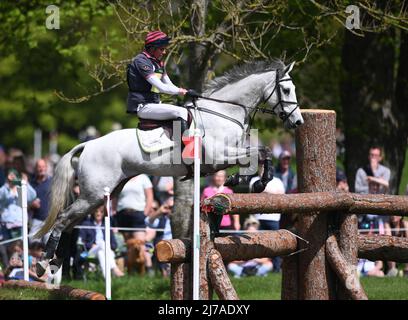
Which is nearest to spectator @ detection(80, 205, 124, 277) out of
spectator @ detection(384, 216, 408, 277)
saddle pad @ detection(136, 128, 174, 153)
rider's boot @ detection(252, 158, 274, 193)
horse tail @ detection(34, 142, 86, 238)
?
horse tail @ detection(34, 142, 86, 238)

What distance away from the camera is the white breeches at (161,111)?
10656mm

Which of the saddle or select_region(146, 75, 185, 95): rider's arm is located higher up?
select_region(146, 75, 185, 95): rider's arm

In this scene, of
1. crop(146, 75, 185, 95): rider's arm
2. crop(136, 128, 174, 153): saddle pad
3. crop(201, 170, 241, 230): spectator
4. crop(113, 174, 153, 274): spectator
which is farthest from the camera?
crop(113, 174, 153, 274): spectator

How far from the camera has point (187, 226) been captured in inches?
522

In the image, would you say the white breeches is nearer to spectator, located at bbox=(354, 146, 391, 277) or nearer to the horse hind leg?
the horse hind leg

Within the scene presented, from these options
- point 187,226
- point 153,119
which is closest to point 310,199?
point 153,119

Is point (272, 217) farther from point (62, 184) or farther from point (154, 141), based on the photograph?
point (154, 141)

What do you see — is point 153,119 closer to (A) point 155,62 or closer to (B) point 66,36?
(A) point 155,62

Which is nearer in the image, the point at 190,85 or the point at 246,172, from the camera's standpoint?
the point at 246,172

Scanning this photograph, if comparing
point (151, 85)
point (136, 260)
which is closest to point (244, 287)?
point (136, 260)

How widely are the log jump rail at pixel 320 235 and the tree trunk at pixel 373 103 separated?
708 cm

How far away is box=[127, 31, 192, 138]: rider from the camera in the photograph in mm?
10508

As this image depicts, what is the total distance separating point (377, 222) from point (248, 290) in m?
3.18

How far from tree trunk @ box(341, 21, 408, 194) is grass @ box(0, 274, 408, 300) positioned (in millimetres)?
3994
